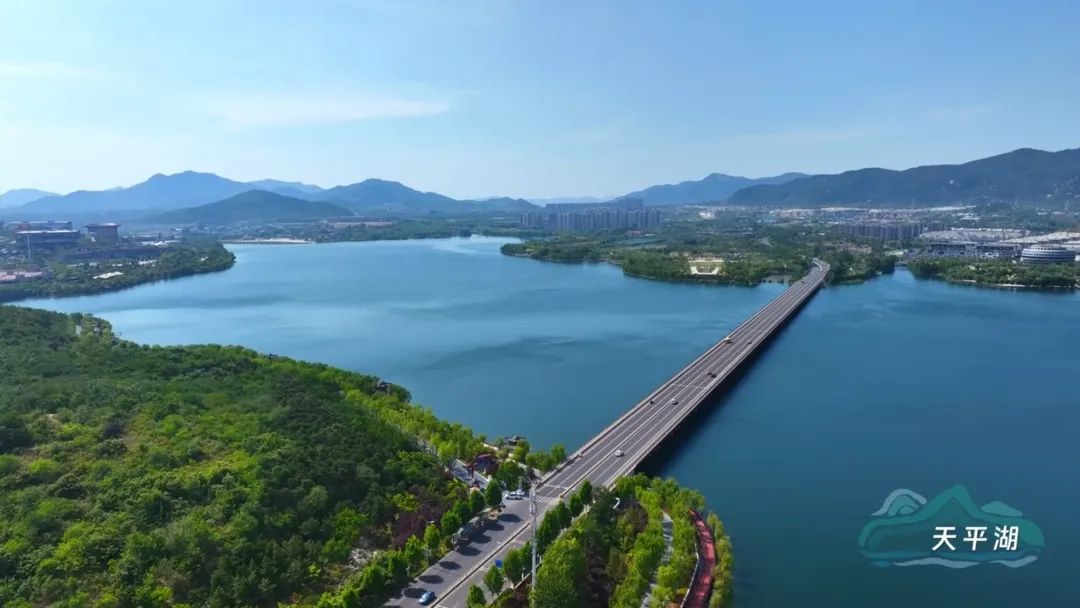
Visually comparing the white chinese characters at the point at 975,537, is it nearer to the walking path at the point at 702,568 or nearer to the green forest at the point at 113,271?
the walking path at the point at 702,568

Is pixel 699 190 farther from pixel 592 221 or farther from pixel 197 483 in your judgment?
pixel 197 483

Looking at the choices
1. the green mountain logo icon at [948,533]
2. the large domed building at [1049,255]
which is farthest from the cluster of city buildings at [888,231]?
the green mountain logo icon at [948,533]

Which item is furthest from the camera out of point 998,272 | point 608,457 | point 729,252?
point 729,252

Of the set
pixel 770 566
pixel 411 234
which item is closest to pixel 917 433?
pixel 770 566

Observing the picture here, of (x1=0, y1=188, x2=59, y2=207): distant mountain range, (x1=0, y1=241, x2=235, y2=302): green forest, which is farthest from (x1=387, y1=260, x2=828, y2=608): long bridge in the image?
(x1=0, y1=188, x2=59, y2=207): distant mountain range

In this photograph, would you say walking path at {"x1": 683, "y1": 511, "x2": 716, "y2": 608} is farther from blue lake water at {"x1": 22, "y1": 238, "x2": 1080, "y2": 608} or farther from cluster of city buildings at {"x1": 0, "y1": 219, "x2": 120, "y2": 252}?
cluster of city buildings at {"x1": 0, "y1": 219, "x2": 120, "y2": 252}

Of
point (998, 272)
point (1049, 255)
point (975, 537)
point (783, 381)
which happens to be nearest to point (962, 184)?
point (1049, 255)
